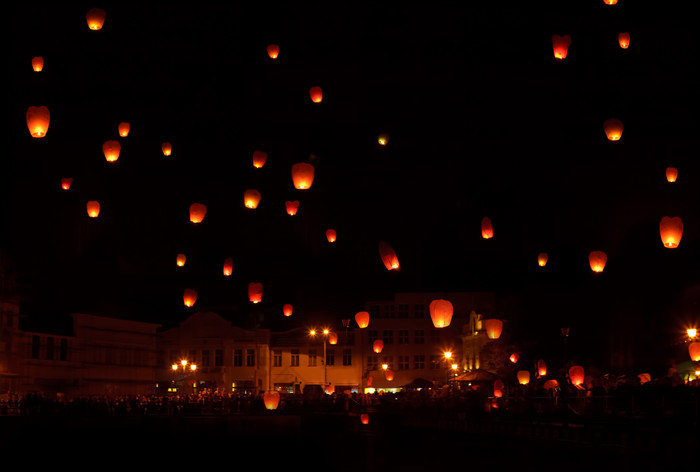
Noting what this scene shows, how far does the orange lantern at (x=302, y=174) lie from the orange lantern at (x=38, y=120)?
5.86 meters

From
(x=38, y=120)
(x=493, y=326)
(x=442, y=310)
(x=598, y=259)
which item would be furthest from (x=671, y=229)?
(x=38, y=120)

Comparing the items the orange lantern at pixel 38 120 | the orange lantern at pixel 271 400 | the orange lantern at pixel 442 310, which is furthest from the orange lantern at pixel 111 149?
the orange lantern at pixel 271 400

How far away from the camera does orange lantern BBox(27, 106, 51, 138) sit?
1914cm

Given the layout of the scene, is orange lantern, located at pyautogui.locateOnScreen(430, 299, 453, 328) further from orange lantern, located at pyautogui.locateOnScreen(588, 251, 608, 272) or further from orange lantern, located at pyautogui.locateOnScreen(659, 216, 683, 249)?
orange lantern, located at pyautogui.locateOnScreen(659, 216, 683, 249)

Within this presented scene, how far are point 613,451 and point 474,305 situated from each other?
43159mm

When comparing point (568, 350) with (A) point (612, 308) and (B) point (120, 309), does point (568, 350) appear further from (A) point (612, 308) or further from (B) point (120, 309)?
(B) point (120, 309)

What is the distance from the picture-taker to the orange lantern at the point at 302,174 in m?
22.3

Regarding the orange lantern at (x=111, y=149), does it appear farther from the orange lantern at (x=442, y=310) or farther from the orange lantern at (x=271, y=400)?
the orange lantern at (x=271, y=400)

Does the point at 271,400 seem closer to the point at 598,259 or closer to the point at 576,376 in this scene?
the point at 576,376

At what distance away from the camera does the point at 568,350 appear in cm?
3700

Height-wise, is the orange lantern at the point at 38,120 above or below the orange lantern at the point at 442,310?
above

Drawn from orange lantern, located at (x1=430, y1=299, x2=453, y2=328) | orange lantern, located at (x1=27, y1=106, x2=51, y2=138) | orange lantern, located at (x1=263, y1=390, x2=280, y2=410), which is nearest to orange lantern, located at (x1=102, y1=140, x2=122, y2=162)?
orange lantern, located at (x1=27, y1=106, x2=51, y2=138)

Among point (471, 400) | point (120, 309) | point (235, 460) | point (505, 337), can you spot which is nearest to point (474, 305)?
point (505, 337)

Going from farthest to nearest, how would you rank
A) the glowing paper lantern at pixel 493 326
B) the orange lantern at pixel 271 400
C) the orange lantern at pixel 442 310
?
the orange lantern at pixel 271 400, the glowing paper lantern at pixel 493 326, the orange lantern at pixel 442 310
